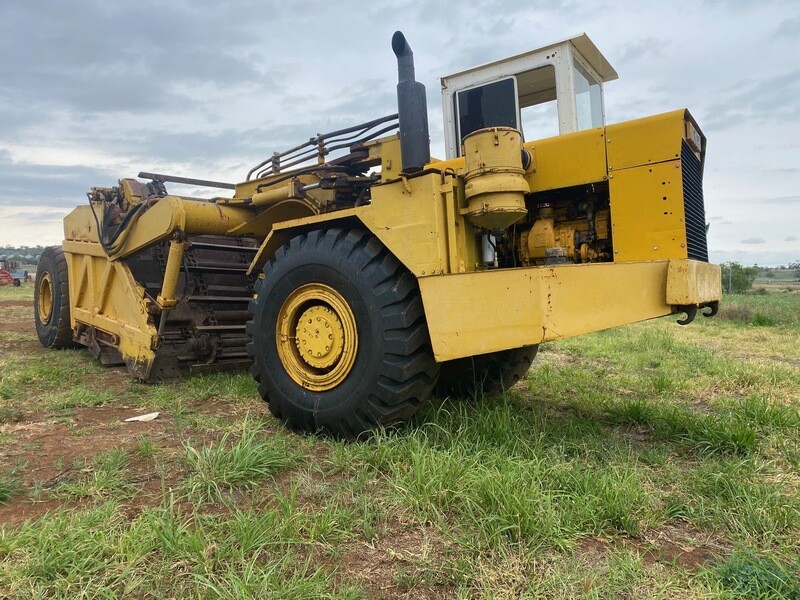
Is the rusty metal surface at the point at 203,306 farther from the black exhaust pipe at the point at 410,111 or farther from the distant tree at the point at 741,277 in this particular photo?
the distant tree at the point at 741,277

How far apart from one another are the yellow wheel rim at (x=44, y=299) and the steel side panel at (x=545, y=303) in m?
6.32

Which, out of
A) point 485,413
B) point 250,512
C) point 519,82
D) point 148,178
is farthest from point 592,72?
point 148,178

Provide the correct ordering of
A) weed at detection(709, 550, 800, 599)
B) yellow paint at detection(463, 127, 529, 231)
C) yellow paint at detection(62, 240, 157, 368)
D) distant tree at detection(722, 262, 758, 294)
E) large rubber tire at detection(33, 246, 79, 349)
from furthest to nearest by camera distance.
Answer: distant tree at detection(722, 262, 758, 294), large rubber tire at detection(33, 246, 79, 349), yellow paint at detection(62, 240, 157, 368), yellow paint at detection(463, 127, 529, 231), weed at detection(709, 550, 800, 599)

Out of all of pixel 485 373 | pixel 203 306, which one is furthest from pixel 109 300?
pixel 485 373

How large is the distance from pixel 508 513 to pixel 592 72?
3.09m

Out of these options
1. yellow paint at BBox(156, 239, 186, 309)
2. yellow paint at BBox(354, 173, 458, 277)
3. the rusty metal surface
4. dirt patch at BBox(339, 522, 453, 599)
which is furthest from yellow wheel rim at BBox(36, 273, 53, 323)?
dirt patch at BBox(339, 522, 453, 599)

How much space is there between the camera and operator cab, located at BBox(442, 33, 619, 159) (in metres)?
3.35

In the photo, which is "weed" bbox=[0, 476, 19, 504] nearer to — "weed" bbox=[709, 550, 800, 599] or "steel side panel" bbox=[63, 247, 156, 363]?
"steel side panel" bbox=[63, 247, 156, 363]

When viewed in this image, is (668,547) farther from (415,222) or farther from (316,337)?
(316,337)

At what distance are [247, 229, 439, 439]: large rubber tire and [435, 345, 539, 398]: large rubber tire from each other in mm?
1110

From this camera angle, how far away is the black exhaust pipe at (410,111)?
9.55 feet

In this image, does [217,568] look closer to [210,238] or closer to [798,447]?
[798,447]

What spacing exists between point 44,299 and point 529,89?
6.76 meters

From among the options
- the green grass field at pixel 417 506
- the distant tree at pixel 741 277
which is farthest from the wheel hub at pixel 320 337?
the distant tree at pixel 741 277
